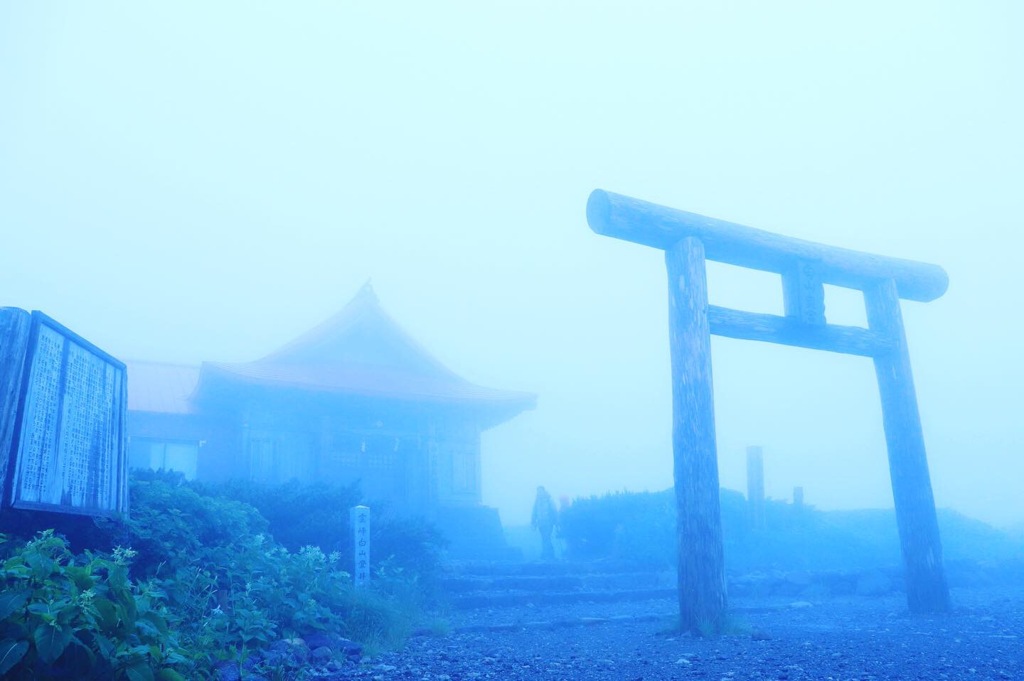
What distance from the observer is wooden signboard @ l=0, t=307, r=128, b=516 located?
173 inches

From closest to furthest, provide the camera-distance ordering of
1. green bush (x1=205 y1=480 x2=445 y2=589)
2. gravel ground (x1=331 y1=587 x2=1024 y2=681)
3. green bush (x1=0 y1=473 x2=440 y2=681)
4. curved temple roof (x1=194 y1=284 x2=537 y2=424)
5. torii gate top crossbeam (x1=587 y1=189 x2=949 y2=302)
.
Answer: green bush (x1=0 y1=473 x2=440 y2=681) → gravel ground (x1=331 y1=587 x2=1024 y2=681) → torii gate top crossbeam (x1=587 y1=189 x2=949 y2=302) → green bush (x1=205 y1=480 x2=445 y2=589) → curved temple roof (x1=194 y1=284 x2=537 y2=424)

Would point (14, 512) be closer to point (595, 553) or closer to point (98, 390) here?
point (98, 390)

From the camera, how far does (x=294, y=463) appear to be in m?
17.9

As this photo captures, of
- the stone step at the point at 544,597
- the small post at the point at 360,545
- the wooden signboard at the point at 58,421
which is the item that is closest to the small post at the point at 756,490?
the stone step at the point at 544,597

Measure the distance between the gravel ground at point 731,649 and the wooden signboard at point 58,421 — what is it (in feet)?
7.24

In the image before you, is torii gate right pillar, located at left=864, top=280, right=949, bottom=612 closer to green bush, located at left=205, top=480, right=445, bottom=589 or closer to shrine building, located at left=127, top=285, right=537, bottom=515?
green bush, located at left=205, top=480, right=445, bottom=589

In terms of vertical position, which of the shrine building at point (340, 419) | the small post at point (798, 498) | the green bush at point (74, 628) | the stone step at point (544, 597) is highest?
the shrine building at point (340, 419)

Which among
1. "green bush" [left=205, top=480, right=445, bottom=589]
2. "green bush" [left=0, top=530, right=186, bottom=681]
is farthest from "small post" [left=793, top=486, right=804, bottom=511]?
"green bush" [left=0, top=530, right=186, bottom=681]

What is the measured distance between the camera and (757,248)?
8195mm

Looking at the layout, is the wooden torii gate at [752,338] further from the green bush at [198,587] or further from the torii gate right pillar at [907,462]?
the green bush at [198,587]

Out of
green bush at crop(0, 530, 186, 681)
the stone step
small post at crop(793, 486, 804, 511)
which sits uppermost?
small post at crop(793, 486, 804, 511)

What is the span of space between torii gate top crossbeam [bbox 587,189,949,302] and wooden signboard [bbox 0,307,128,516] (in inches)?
183

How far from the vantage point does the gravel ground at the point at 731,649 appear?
15.2 feet

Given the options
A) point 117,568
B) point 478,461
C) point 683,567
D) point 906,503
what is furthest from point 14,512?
point 478,461
